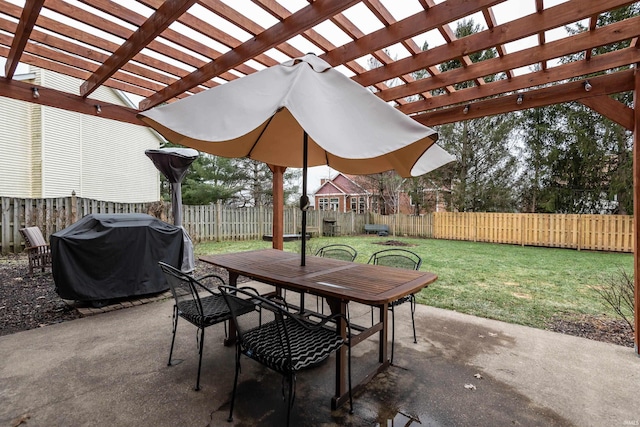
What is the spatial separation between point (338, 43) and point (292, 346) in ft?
9.27

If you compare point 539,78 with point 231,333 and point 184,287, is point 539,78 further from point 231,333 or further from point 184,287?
point 231,333

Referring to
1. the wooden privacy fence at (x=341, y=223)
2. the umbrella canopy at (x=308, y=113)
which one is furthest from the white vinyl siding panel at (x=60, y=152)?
the umbrella canopy at (x=308, y=113)

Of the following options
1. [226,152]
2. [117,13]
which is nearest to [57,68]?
[117,13]

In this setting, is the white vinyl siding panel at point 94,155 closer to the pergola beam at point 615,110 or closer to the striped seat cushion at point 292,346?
the striped seat cushion at point 292,346

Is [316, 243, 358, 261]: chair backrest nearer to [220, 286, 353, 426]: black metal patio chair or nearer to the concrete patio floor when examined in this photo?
the concrete patio floor

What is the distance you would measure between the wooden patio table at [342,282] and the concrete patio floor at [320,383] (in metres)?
0.21

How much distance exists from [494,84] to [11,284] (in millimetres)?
7669

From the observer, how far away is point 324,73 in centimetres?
217

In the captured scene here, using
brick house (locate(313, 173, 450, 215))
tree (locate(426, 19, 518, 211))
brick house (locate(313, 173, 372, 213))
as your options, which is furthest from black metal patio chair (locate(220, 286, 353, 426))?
brick house (locate(313, 173, 372, 213))

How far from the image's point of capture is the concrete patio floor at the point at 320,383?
6.65 ft

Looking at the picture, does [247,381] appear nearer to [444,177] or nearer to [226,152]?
[226,152]

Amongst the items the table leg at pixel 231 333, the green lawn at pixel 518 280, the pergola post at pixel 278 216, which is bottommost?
the green lawn at pixel 518 280

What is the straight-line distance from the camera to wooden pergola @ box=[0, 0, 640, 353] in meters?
2.43

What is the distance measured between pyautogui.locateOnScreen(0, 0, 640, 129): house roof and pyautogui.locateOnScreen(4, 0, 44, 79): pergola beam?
0.04 ft
